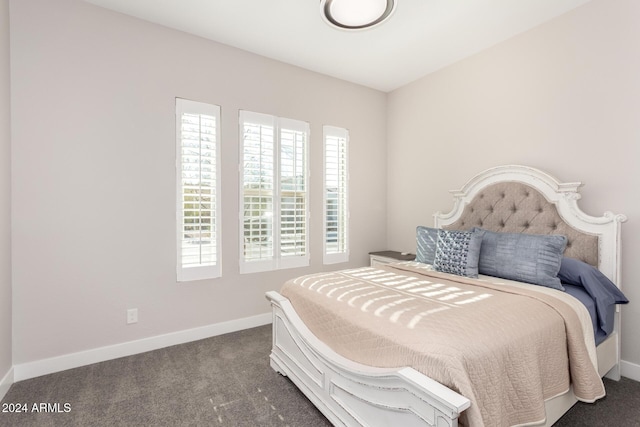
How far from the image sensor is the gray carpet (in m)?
1.79

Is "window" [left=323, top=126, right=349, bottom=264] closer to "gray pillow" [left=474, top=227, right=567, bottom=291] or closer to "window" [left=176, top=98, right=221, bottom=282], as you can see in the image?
"window" [left=176, top=98, right=221, bottom=282]

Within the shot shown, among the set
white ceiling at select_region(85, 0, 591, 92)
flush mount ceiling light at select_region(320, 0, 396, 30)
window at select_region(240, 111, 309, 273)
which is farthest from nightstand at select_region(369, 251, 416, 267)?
flush mount ceiling light at select_region(320, 0, 396, 30)

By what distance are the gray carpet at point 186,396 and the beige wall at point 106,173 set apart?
0.33 m

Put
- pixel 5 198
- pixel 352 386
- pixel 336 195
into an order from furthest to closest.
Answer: pixel 336 195 < pixel 5 198 < pixel 352 386

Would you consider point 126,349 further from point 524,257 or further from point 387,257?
point 524,257

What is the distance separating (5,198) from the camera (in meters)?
2.10

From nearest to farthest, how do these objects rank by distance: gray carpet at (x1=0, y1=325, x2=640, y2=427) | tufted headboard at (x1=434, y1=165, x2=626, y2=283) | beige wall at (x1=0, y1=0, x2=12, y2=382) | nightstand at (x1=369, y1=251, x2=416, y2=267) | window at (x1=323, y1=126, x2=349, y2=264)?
gray carpet at (x1=0, y1=325, x2=640, y2=427)
beige wall at (x1=0, y1=0, x2=12, y2=382)
tufted headboard at (x1=434, y1=165, x2=626, y2=283)
nightstand at (x1=369, y1=251, x2=416, y2=267)
window at (x1=323, y1=126, x2=349, y2=264)

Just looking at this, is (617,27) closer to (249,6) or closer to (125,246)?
(249,6)

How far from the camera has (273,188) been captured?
3271mm

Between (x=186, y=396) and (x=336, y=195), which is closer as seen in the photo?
(x=186, y=396)

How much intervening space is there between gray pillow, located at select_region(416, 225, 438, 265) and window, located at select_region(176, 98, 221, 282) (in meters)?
1.87

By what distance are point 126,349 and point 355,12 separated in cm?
302

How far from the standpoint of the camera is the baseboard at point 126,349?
7.39 feet

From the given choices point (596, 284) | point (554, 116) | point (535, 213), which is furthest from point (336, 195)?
point (596, 284)
